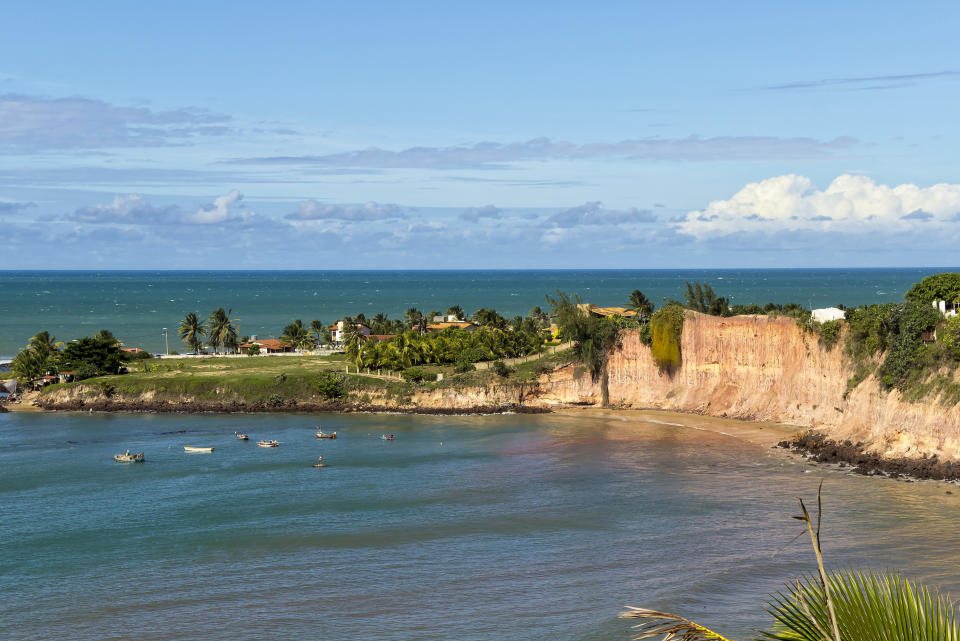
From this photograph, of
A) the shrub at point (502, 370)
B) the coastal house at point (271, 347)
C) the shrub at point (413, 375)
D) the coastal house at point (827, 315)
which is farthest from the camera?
the coastal house at point (271, 347)

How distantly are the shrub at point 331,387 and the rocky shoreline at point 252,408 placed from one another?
0.93 m

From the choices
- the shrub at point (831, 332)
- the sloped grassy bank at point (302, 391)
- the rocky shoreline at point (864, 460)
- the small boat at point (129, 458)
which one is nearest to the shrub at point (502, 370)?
the sloped grassy bank at point (302, 391)

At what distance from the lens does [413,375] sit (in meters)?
84.3

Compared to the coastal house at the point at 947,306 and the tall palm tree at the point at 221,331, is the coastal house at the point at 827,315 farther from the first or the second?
the tall palm tree at the point at 221,331

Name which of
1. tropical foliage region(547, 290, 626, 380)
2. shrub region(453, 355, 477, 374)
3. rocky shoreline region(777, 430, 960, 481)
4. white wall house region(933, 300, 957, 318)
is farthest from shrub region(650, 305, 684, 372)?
white wall house region(933, 300, 957, 318)

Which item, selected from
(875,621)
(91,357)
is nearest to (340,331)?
(91,357)

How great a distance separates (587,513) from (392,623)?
54.2 feet

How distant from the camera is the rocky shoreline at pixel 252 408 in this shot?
79.2 m

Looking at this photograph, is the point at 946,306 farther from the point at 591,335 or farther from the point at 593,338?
the point at 591,335

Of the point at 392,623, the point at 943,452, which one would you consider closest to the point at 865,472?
the point at 943,452

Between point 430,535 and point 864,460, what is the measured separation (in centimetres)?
2753

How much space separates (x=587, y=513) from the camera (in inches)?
1789

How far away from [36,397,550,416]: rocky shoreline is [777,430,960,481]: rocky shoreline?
25.5 m

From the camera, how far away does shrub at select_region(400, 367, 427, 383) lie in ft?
277
